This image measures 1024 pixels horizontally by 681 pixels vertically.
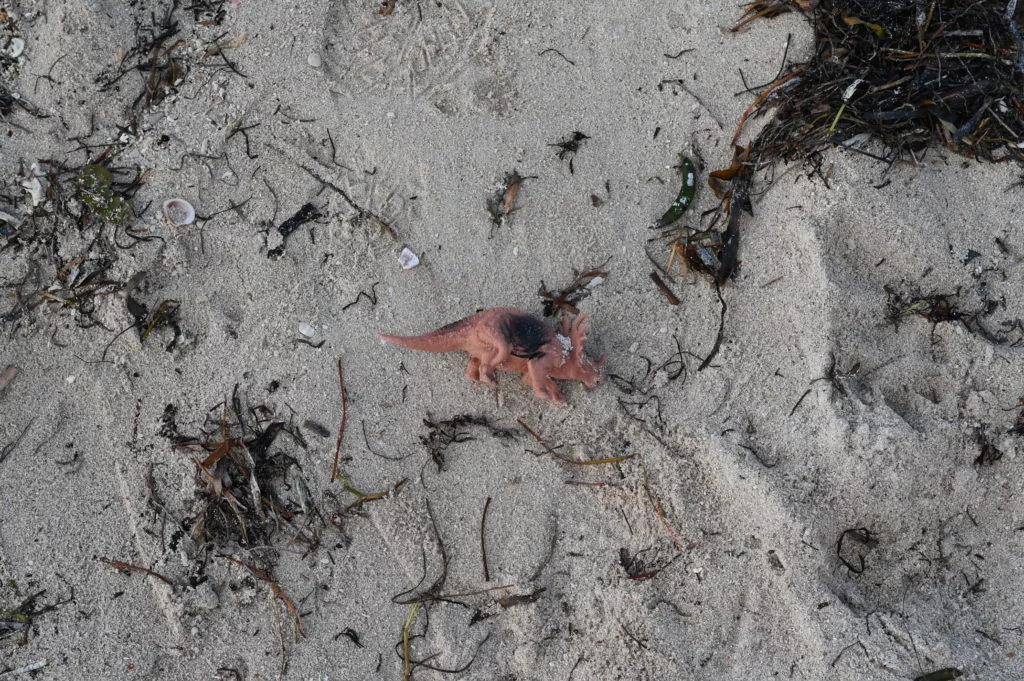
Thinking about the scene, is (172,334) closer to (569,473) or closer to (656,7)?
(569,473)

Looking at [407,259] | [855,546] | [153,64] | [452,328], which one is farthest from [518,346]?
[153,64]

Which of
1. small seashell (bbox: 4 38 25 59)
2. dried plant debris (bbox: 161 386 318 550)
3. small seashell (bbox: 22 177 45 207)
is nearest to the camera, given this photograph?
dried plant debris (bbox: 161 386 318 550)

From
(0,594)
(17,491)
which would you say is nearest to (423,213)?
(17,491)

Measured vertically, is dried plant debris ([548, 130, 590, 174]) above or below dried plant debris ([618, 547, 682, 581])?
above

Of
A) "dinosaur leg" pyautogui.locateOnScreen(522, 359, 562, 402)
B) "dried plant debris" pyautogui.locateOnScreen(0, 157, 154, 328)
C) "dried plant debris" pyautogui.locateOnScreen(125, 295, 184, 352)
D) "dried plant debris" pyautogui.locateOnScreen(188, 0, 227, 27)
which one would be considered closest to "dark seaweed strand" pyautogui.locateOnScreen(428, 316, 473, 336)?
"dinosaur leg" pyautogui.locateOnScreen(522, 359, 562, 402)

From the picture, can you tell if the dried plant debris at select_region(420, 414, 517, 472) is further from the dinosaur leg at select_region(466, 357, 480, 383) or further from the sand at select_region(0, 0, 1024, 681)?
the dinosaur leg at select_region(466, 357, 480, 383)

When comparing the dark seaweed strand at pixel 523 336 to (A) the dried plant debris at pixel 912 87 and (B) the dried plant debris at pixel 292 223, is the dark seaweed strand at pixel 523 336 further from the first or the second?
(A) the dried plant debris at pixel 912 87

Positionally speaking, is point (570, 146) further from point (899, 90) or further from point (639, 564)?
point (639, 564)
